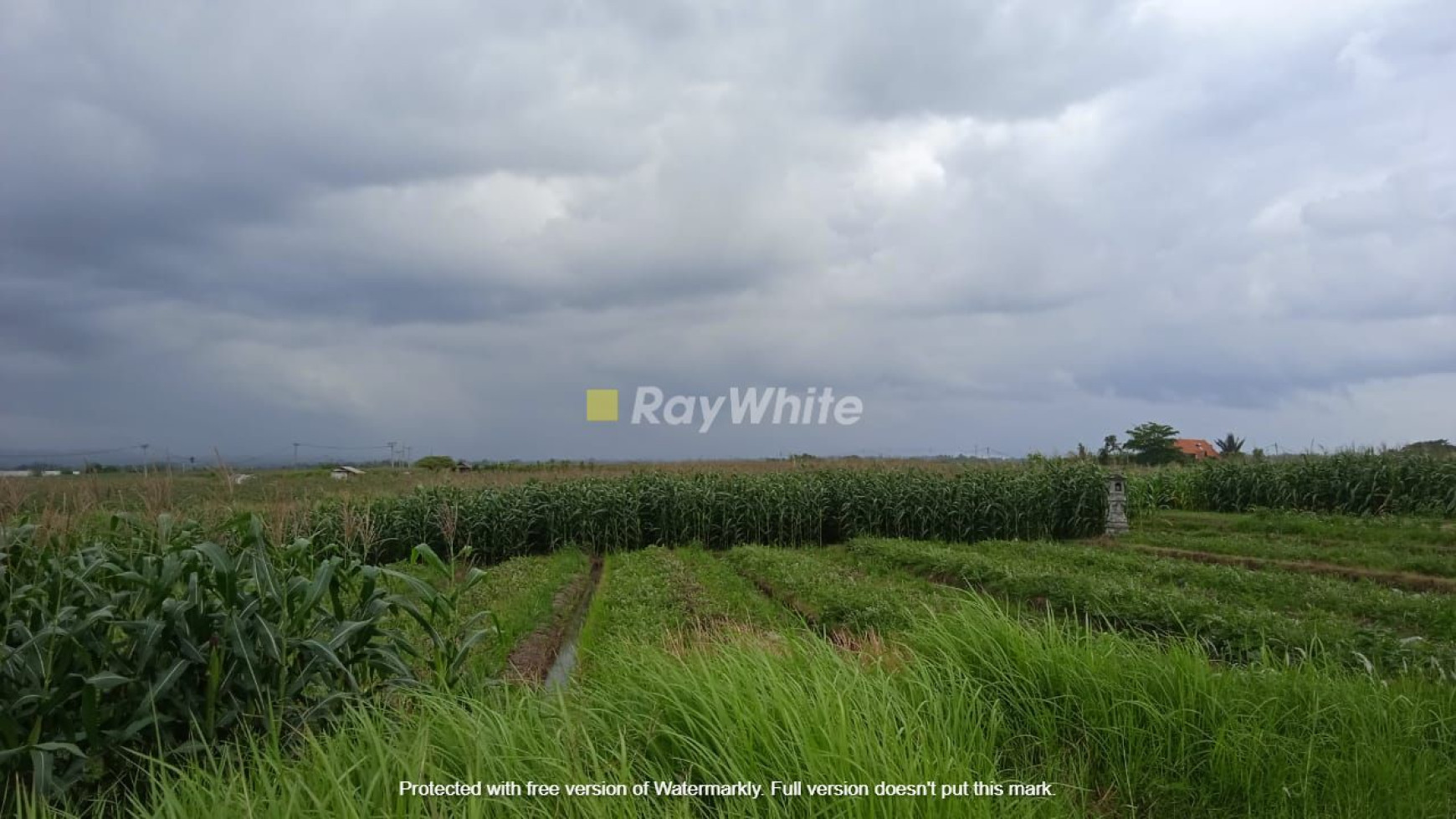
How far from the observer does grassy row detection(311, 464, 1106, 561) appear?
1711cm

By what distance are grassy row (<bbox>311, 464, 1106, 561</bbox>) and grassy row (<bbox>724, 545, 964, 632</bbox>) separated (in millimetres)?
2946

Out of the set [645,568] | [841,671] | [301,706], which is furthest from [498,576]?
[841,671]

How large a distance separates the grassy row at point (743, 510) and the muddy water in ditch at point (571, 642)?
12.2 feet

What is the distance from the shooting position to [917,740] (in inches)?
134

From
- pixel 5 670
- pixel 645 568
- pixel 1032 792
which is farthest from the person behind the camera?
pixel 645 568

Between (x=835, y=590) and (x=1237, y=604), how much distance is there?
4574 millimetres

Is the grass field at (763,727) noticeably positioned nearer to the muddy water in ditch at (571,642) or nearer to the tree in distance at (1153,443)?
the muddy water in ditch at (571,642)

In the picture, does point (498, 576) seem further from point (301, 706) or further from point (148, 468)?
Result: point (301, 706)

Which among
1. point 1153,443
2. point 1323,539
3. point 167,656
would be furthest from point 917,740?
point 1153,443

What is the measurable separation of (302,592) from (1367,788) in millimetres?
4923

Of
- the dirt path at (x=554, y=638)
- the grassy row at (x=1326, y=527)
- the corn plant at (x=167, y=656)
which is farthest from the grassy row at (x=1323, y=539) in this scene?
the corn plant at (x=167, y=656)

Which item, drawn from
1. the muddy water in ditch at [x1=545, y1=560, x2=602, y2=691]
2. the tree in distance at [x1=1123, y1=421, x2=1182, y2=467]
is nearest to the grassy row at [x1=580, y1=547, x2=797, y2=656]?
the muddy water in ditch at [x1=545, y1=560, x2=602, y2=691]

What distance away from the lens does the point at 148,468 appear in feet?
17.3

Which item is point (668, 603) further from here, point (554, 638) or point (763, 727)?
point (763, 727)
